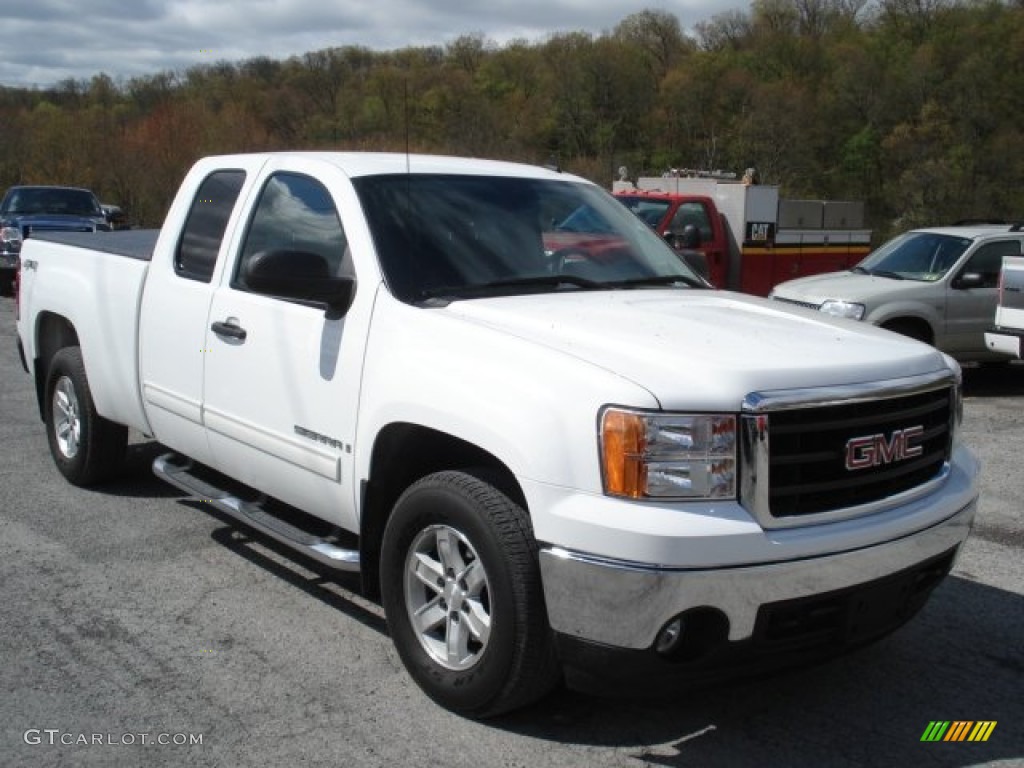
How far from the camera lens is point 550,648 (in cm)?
332

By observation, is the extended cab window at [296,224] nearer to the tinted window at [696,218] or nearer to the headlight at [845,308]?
the headlight at [845,308]

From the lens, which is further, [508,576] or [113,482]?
[113,482]

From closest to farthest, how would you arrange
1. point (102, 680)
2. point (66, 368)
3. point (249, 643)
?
point (102, 680), point (249, 643), point (66, 368)

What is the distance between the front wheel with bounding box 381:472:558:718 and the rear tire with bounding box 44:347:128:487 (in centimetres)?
307

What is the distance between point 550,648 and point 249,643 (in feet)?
4.95

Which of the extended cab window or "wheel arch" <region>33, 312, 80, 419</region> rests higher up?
the extended cab window

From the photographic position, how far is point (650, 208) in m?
13.9

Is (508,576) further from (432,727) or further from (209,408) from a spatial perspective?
(209,408)

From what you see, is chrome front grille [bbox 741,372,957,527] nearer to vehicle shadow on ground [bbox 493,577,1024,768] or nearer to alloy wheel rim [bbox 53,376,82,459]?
vehicle shadow on ground [bbox 493,577,1024,768]

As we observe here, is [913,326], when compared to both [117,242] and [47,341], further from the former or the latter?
[47,341]

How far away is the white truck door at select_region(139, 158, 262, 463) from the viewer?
16.3 ft

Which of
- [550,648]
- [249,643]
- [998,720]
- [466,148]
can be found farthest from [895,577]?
Answer: [466,148]

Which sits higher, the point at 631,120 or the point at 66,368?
the point at 631,120

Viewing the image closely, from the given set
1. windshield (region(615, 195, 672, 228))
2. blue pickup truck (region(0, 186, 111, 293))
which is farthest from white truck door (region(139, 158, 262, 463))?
blue pickup truck (region(0, 186, 111, 293))
